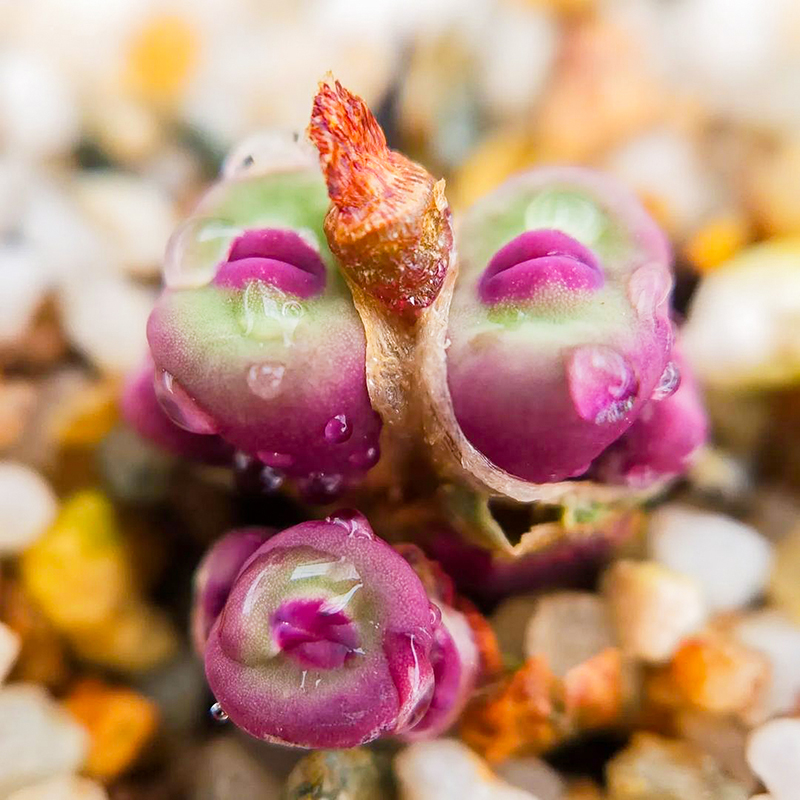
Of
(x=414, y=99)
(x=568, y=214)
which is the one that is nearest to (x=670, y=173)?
(x=414, y=99)

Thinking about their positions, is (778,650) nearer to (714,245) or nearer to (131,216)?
(714,245)

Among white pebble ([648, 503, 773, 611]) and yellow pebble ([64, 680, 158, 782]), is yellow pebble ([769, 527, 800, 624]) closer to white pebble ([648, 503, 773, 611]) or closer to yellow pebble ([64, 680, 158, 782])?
white pebble ([648, 503, 773, 611])

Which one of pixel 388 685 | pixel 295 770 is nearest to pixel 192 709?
pixel 295 770

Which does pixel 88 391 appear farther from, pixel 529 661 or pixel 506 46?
pixel 506 46

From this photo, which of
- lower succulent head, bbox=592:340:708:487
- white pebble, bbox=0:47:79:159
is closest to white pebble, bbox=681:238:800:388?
lower succulent head, bbox=592:340:708:487

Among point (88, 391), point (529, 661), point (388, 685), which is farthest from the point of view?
point (88, 391)

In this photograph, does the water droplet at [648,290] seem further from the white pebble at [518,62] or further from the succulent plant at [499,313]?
the white pebble at [518,62]
